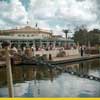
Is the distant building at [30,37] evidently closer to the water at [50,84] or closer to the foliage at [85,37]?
the foliage at [85,37]

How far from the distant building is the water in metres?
0.16

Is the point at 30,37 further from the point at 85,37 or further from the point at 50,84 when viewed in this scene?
the point at 50,84

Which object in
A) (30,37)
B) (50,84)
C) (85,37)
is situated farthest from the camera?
(50,84)

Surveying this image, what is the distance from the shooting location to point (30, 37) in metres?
1.68

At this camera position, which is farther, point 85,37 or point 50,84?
point 50,84

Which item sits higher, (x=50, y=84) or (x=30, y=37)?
(x=30, y=37)

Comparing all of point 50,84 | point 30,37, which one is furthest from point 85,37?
point 50,84

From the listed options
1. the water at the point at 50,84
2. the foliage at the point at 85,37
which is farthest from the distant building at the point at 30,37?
the water at the point at 50,84

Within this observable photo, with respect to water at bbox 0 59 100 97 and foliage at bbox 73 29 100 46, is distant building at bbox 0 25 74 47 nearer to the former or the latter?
foliage at bbox 73 29 100 46

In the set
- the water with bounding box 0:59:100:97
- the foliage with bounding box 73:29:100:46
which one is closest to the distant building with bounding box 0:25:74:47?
the foliage with bounding box 73:29:100:46

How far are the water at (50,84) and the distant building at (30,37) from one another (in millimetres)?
156

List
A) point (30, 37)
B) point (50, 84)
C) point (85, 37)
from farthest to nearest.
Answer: point (50, 84)
point (85, 37)
point (30, 37)

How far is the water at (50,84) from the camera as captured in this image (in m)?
2.17

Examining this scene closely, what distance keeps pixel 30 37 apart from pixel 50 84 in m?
1.07
